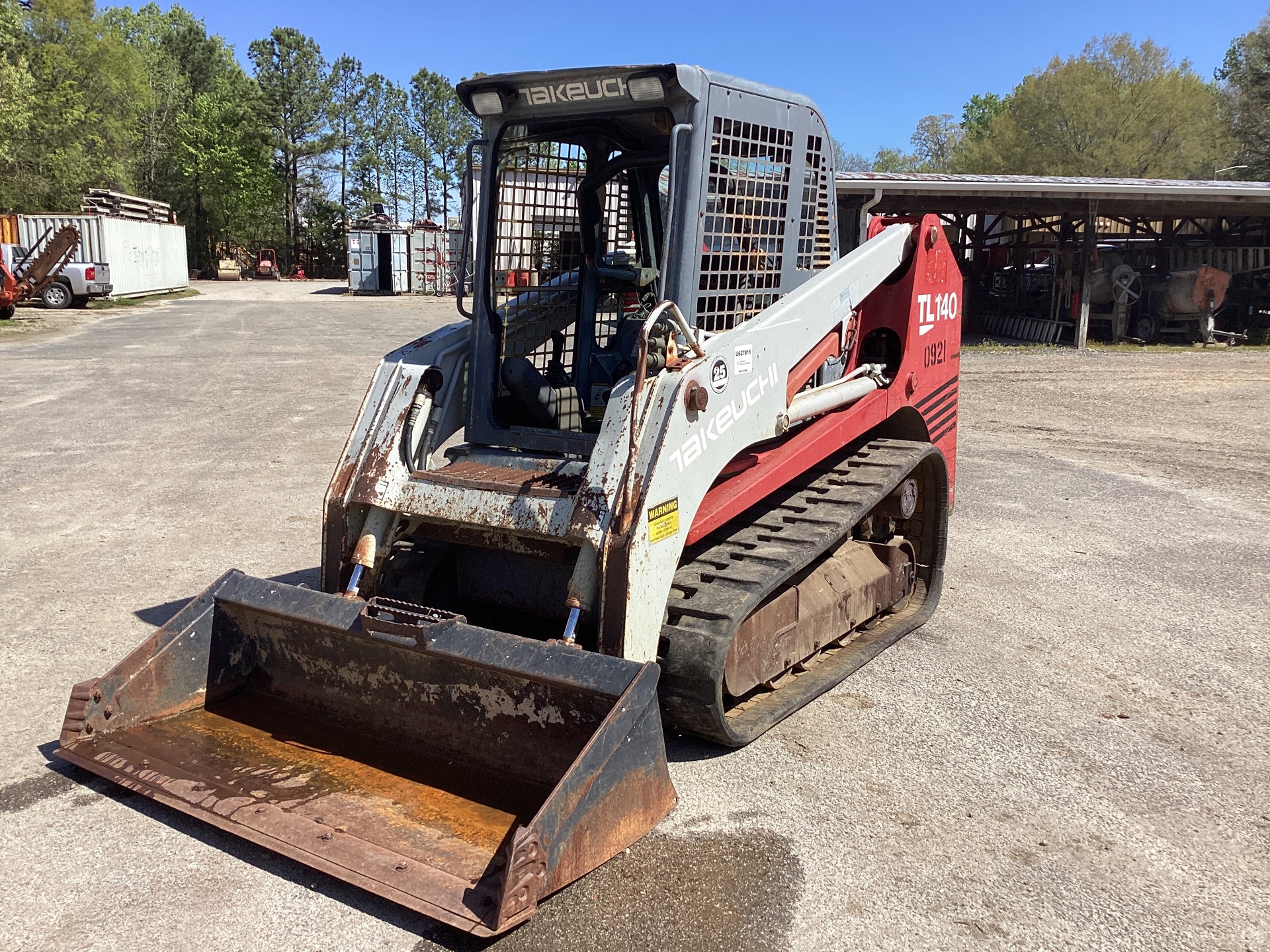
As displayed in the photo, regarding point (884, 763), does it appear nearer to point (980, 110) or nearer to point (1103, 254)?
point (1103, 254)

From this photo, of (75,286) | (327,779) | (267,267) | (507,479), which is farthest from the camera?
(267,267)

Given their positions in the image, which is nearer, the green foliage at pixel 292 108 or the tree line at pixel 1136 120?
the tree line at pixel 1136 120

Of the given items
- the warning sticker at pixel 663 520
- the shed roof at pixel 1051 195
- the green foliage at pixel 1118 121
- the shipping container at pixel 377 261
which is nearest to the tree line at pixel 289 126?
the green foliage at pixel 1118 121

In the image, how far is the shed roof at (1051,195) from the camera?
20797 millimetres

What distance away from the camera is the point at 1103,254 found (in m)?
25.5

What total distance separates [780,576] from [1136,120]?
2211 inches

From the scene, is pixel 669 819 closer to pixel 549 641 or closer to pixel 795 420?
pixel 549 641

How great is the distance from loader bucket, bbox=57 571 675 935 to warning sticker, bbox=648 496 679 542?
506 millimetres

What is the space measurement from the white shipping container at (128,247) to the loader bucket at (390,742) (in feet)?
102

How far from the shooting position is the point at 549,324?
5246mm

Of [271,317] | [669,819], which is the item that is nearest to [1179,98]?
[271,317]

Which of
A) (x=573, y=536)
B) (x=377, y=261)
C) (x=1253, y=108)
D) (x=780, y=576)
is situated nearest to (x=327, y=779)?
(x=573, y=536)

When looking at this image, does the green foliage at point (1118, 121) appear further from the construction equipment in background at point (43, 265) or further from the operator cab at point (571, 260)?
the operator cab at point (571, 260)

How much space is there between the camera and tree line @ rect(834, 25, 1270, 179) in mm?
49812
